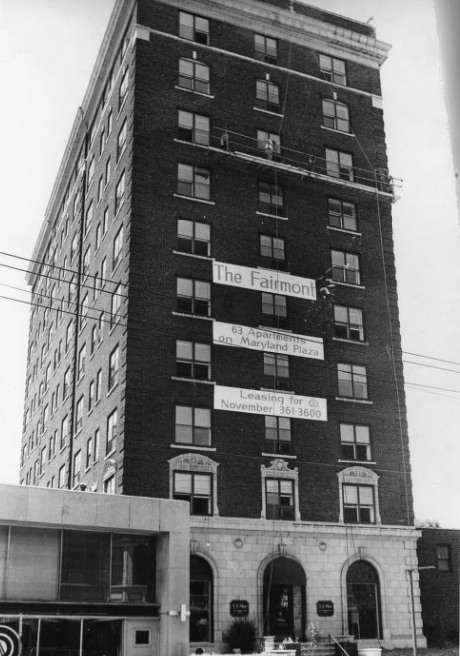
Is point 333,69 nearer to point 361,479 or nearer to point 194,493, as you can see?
point 361,479

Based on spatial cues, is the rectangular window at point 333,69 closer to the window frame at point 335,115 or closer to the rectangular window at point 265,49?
the window frame at point 335,115

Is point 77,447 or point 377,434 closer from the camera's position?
point 377,434

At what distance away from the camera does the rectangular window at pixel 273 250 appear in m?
50.9

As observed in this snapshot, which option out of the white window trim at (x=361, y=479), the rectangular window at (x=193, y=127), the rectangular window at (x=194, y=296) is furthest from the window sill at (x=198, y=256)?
the white window trim at (x=361, y=479)

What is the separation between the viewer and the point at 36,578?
30797 millimetres

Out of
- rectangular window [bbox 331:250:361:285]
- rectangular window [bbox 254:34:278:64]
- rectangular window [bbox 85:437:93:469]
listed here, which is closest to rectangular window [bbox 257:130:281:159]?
rectangular window [bbox 254:34:278:64]

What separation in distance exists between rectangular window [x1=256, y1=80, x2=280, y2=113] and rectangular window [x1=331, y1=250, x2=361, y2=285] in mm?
10102

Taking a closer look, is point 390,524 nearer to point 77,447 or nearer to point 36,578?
point 77,447

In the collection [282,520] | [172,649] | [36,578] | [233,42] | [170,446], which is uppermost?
[233,42]

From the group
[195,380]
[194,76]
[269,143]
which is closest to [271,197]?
[269,143]

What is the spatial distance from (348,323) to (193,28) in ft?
68.2

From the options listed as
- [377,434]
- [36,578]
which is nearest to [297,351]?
[377,434]

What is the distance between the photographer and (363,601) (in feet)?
152

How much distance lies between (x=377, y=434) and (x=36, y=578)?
25.0 m
